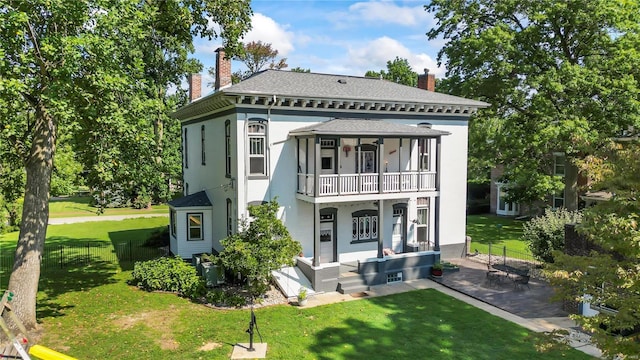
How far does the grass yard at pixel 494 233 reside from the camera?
26705 millimetres

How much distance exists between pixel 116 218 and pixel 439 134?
32.3 metres

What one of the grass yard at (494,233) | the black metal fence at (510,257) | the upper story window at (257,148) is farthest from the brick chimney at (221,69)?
the grass yard at (494,233)

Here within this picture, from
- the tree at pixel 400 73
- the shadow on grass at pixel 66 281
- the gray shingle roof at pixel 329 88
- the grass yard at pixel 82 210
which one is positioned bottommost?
the shadow on grass at pixel 66 281

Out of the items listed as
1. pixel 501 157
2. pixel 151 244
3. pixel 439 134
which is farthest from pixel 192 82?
pixel 501 157

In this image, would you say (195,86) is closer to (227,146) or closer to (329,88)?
(227,146)

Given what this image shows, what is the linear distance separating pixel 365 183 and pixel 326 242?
3.57 meters

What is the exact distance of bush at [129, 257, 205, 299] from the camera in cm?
1717

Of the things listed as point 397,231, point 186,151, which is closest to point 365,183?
point 397,231

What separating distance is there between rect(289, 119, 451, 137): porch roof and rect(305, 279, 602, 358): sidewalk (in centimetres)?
690

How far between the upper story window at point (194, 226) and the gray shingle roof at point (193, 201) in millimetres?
542

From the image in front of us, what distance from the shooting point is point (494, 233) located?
104 feet

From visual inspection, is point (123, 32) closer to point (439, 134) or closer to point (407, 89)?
point (439, 134)

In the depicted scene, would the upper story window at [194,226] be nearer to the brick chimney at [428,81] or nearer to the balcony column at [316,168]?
the balcony column at [316,168]

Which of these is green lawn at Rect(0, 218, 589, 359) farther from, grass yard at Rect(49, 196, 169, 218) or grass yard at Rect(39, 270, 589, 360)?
grass yard at Rect(49, 196, 169, 218)
